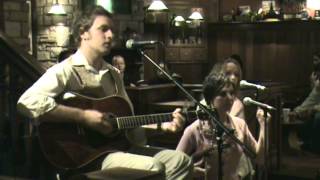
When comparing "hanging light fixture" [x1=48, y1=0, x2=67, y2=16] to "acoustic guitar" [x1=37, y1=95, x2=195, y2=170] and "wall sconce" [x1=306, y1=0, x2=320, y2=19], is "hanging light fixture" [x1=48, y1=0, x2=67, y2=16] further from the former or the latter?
"acoustic guitar" [x1=37, y1=95, x2=195, y2=170]

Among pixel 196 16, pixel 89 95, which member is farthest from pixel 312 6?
pixel 89 95

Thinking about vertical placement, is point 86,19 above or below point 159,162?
above

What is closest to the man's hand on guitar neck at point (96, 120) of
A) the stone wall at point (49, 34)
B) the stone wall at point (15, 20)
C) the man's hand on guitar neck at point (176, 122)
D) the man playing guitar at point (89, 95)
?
the man playing guitar at point (89, 95)

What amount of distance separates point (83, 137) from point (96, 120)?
0.44 feet

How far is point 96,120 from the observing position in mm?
2770

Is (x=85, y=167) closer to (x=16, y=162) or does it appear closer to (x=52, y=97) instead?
(x=52, y=97)

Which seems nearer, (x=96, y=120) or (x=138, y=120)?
(x=96, y=120)

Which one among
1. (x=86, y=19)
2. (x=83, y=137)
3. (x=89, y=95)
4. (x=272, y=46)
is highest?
(x=86, y=19)

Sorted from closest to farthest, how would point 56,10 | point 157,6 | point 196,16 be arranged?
point 56,10
point 157,6
point 196,16

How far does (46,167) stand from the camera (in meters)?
3.37

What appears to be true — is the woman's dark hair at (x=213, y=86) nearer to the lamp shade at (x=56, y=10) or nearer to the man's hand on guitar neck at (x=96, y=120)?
the man's hand on guitar neck at (x=96, y=120)

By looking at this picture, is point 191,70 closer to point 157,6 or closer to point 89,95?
point 157,6

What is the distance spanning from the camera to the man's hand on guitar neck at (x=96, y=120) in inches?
109

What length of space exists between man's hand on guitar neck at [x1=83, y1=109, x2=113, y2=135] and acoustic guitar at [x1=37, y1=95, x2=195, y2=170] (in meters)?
0.04
